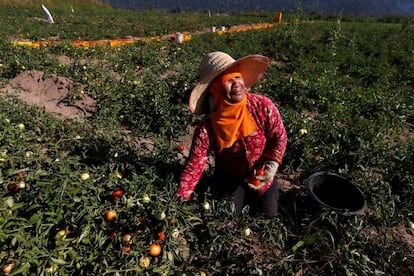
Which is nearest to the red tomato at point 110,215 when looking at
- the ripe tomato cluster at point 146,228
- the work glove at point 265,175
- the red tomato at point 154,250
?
the ripe tomato cluster at point 146,228

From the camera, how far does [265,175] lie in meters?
2.12

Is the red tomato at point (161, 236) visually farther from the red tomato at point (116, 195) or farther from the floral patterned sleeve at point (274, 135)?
the floral patterned sleeve at point (274, 135)

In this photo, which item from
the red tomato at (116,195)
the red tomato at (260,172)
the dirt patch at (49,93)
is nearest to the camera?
the red tomato at (116,195)

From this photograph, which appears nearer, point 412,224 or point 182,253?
point 182,253

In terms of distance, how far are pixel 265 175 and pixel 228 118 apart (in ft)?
1.78

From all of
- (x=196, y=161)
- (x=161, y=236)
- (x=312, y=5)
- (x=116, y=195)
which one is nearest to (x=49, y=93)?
(x=116, y=195)

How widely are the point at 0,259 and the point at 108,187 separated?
2.33ft

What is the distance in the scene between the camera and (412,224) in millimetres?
1982

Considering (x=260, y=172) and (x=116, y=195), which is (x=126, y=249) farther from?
(x=260, y=172)

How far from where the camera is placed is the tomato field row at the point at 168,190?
163 cm

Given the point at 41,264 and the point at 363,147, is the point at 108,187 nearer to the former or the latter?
the point at 41,264

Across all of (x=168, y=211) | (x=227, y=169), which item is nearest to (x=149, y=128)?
(x=227, y=169)

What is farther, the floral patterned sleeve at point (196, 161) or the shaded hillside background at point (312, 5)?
the shaded hillside background at point (312, 5)

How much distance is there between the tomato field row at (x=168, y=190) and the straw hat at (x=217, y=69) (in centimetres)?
61
